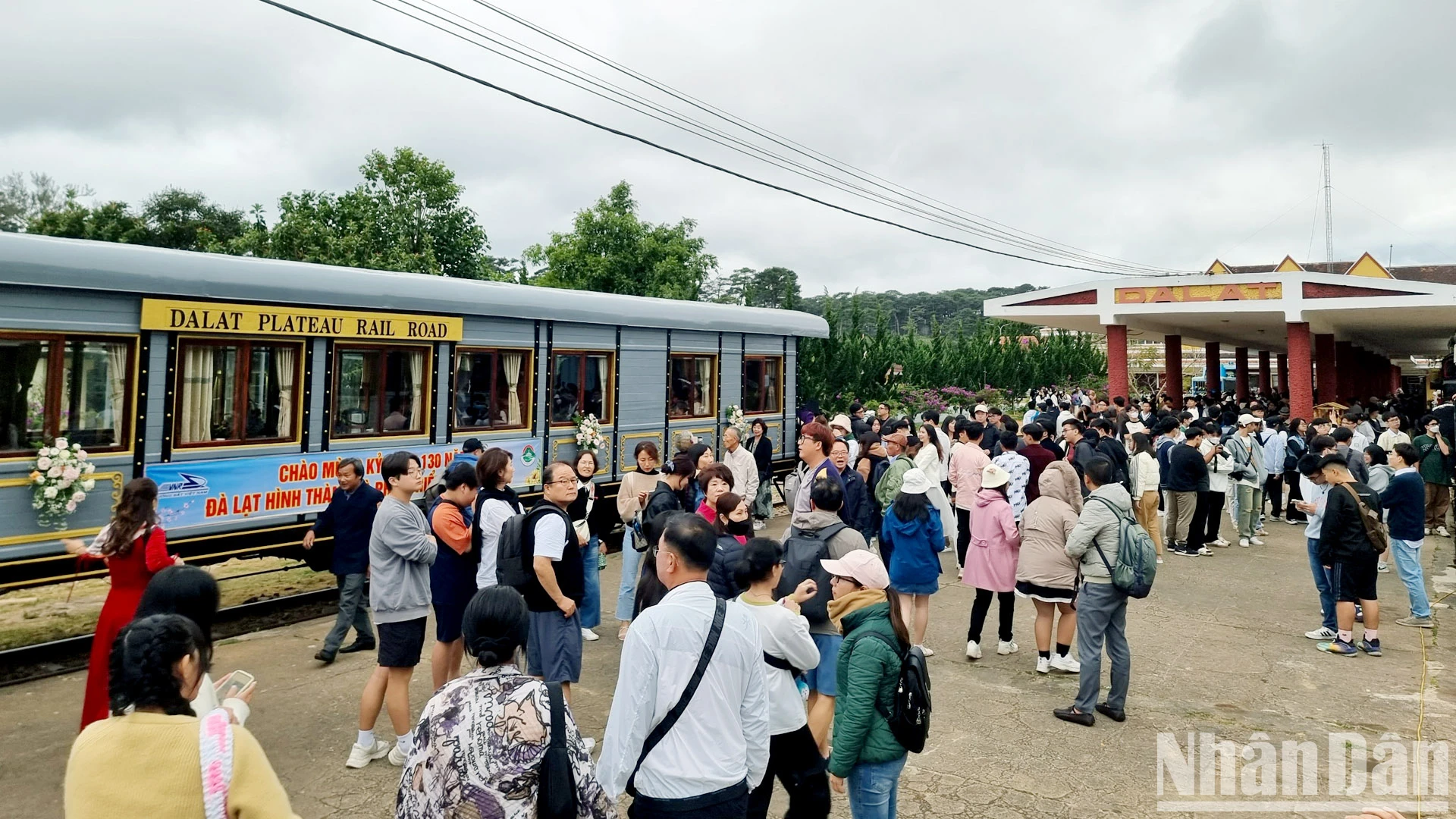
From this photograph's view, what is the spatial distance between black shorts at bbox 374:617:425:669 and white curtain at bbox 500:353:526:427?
5257 millimetres

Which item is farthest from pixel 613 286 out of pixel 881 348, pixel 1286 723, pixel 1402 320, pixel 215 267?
pixel 1286 723

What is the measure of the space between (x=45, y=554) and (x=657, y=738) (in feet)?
19.8

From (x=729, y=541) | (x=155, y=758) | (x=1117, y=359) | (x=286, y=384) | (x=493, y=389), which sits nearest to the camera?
(x=155, y=758)

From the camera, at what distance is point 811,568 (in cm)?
437

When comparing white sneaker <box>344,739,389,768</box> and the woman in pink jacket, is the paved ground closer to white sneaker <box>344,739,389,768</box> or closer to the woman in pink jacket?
white sneaker <box>344,739,389,768</box>

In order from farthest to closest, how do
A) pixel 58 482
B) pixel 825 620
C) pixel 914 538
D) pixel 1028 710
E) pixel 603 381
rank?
1. pixel 603 381
2. pixel 58 482
3. pixel 914 538
4. pixel 1028 710
5. pixel 825 620

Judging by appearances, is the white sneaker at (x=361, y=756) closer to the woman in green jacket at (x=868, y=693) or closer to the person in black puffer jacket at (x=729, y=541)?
the person in black puffer jacket at (x=729, y=541)

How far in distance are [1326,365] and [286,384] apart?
32.0m

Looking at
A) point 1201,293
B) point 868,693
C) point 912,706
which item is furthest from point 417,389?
point 1201,293

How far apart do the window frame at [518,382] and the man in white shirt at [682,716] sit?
23.1 feet

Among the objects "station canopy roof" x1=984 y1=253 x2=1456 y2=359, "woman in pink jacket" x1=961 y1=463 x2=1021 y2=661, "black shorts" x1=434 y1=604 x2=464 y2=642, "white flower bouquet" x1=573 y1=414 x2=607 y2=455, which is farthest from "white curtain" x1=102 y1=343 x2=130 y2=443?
"station canopy roof" x1=984 y1=253 x2=1456 y2=359

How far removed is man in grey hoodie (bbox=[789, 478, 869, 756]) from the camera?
4227 millimetres

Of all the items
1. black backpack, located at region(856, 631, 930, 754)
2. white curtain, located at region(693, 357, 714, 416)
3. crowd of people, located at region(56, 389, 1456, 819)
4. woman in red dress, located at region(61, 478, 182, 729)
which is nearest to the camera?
crowd of people, located at region(56, 389, 1456, 819)

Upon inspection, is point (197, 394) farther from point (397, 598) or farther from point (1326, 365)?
point (1326, 365)
